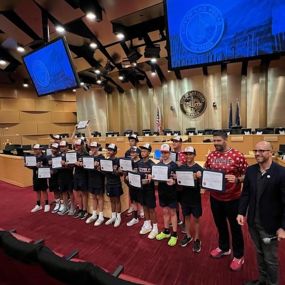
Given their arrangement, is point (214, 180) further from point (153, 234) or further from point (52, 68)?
point (52, 68)

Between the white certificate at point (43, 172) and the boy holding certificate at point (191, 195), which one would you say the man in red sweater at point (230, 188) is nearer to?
the boy holding certificate at point (191, 195)

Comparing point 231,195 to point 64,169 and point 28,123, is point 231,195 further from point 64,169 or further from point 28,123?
point 28,123

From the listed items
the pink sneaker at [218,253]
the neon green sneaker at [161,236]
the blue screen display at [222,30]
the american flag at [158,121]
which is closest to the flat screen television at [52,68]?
the blue screen display at [222,30]

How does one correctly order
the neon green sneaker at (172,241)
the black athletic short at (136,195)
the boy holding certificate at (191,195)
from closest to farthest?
the boy holding certificate at (191,195) < the neon green sneaker at (172,241) < the black athletic short at (136,195)

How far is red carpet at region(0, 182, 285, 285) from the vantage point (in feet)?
9.21

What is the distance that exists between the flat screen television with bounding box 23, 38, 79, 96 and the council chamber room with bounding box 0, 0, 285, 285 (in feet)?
0.08

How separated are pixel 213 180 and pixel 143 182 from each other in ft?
3.99

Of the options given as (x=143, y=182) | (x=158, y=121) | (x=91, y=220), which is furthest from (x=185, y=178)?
(x=158, y=121)

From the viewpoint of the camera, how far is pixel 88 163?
14.3ft

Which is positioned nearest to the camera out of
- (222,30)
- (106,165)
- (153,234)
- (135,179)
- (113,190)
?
(222,30)

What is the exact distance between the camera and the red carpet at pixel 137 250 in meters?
2.81

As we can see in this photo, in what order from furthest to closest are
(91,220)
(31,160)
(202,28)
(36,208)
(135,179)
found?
1. (36,208)
2. (31,160)
3. (91,220)
4. (135,179)
5. (202,28)

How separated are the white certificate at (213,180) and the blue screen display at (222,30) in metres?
1.33

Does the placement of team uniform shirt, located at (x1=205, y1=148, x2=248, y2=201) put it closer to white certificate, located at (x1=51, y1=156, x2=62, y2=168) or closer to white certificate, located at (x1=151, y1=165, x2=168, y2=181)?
white certificate, located at (x1=151, y1=165, x2=168, y2=181)
